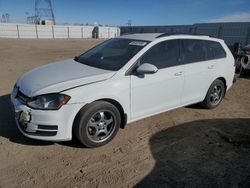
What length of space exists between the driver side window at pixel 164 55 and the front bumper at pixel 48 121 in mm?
1516

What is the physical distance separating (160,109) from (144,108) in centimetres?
42

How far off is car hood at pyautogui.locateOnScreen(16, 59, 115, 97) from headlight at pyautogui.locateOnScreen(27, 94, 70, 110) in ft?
0.24

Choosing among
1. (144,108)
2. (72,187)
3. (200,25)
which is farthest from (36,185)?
(200,25)

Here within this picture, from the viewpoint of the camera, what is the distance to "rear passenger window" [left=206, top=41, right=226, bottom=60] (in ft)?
16.6

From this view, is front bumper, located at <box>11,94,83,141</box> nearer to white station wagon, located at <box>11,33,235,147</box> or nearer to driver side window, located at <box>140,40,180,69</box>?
white station wagon, located at <box>11,33,235,147</box>

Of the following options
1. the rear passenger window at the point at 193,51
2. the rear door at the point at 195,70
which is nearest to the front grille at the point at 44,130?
the rear door at the point at 195,70

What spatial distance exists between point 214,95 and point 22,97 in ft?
13.4

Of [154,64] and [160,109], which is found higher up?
[154,64]

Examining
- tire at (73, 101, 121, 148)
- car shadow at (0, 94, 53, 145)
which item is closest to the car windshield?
tire at (73, 101, 121, 148)

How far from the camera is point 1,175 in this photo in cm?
293

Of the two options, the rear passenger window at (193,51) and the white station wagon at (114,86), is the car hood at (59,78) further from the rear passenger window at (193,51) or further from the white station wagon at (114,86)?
the rear passenger window at (193,51)

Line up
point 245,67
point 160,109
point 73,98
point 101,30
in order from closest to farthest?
point 73,98 → point 160,109 → point 245,67 → point 101,30

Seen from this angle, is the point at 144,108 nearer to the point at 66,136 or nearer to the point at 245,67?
the point at 66,136

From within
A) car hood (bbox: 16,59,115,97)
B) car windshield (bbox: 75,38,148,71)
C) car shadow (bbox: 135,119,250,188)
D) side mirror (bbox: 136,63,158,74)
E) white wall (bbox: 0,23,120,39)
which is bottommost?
car shadow (bbox: 135,119,250,188)
